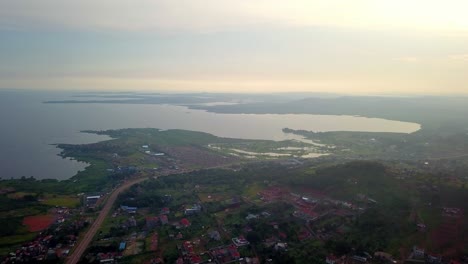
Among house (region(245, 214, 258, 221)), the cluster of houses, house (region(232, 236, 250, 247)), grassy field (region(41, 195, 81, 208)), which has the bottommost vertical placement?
the cluster of houses

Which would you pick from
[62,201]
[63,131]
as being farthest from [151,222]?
[63,131]

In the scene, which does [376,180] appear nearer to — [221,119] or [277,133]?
[277,133]

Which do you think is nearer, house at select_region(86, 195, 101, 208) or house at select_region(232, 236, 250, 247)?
house at select_region(232, 236, 250, 247)

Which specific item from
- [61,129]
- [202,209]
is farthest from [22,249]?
[61,129]

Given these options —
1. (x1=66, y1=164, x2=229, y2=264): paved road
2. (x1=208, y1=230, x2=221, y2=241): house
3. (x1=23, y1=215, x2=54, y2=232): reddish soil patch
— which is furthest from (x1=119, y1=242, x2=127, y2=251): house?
(x1=23, y1=215, x2=54, y2=232): reddish soil patch

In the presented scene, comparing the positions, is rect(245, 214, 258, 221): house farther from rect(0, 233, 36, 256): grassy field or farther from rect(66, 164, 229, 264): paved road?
rect(0, 233, 36, 256): grassy field

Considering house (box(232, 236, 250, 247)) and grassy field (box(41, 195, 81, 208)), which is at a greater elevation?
house (box(232, 236, 250, 247))

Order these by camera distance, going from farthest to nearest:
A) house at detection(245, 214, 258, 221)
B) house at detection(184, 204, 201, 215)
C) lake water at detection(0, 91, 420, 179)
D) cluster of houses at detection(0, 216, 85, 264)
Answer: lake water at detection(0, 91, 420, 179) < house at detection(184, 204, 201, 215) < house at detection(245, 214, 258, 221) < cluster of houses at detection(0, 216, 85, 264)
